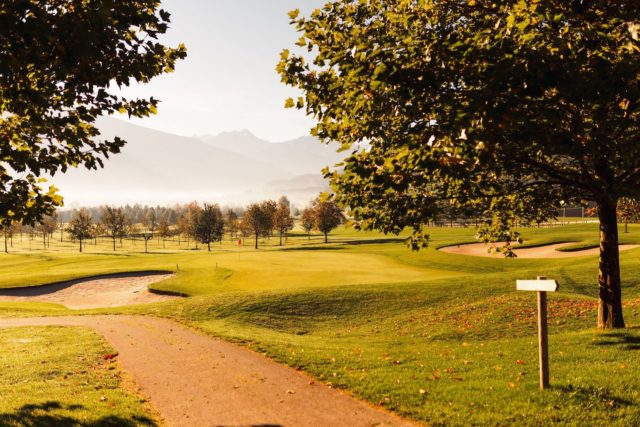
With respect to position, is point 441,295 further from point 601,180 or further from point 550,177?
point 601,180

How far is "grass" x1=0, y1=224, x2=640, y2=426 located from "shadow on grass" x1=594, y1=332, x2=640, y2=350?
5 cm

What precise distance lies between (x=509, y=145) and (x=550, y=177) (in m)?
5.80

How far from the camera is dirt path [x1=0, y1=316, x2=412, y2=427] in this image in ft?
29.7

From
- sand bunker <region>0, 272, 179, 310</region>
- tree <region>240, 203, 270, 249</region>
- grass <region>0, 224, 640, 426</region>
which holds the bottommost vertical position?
sand bunker <region>0, 272, 179, 310</region>

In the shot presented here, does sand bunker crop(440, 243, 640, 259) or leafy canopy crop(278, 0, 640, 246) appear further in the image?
sand bunker crop(440, 243, 640, 259)

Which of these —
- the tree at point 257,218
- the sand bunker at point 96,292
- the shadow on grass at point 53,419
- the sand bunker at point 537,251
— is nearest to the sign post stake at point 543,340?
the shadow on grass at point 53,419

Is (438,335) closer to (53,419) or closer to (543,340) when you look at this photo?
(543,340)

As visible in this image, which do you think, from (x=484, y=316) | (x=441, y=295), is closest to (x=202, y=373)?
(x=484, y=316)

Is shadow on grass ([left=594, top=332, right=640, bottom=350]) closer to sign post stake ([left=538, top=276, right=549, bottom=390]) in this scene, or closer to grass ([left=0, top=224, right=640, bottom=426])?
grass ([left=0, top=224, right=640, bottom=426])

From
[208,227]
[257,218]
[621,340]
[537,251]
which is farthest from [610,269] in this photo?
[208,227]

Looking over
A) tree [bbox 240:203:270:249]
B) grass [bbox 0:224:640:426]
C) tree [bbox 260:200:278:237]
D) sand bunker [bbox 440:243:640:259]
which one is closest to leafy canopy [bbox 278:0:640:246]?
grass [bbox 0:224:640:426]

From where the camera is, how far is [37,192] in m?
10.7

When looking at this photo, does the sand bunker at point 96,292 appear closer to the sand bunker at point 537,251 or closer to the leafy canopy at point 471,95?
the leafy canopy at point 471,95

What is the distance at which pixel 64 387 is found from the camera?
1107 centimetres
